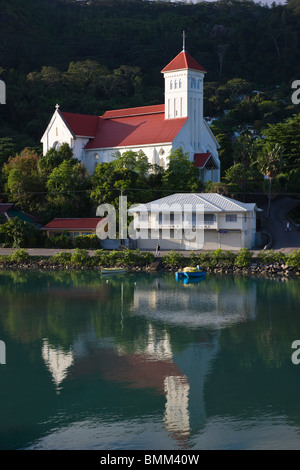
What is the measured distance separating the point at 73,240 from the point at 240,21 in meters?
110

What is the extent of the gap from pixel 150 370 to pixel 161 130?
40.5m

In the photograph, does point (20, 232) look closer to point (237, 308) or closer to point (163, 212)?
point (163, 212)

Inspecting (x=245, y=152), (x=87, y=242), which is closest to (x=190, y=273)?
(x=87, y=242)

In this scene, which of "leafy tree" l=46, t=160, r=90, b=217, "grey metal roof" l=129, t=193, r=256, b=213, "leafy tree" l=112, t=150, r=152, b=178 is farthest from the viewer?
"leafy tree" l=112, t=150, r=152, b=178

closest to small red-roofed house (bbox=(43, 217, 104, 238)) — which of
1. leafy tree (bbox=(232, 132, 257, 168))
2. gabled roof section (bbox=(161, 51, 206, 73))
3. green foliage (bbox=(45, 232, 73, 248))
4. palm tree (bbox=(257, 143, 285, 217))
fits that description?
green foliage (bbox=(45, 232, 73, 248))

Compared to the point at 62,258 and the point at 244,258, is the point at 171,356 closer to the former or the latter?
the point at 244,258

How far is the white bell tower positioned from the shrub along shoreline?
17.8m

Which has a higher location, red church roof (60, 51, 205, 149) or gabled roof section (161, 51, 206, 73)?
gabled roof section (161, 51, 206, 73)

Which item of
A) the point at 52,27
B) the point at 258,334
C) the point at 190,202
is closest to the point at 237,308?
the point at 258,334

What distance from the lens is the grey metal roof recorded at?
45.9 metres

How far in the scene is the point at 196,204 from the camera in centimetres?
4688

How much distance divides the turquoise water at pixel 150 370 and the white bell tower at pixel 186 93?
2724cm

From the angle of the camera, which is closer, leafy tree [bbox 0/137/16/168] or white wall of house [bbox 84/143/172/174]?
white wall of house [bbox 84/143/172/174]

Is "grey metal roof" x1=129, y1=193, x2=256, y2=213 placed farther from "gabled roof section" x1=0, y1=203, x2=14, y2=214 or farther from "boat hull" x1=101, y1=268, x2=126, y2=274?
"gabled roof section" x1=0, y1=203, x2=14, y2=214
